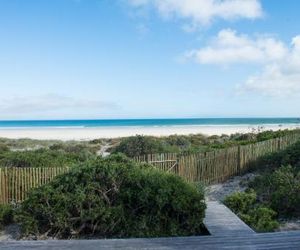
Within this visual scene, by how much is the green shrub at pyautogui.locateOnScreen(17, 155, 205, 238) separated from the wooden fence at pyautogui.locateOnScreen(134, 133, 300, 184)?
537cm

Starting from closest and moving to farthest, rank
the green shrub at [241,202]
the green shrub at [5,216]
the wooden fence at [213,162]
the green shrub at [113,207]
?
the green shrub at [113,207]
the green shrub at [5,216]
the green shrub at [241,202]
the wooden fence at [213,162]

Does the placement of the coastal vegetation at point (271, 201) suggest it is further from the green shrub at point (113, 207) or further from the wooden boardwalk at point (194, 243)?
the wooden boardwalk at point (194, 243)

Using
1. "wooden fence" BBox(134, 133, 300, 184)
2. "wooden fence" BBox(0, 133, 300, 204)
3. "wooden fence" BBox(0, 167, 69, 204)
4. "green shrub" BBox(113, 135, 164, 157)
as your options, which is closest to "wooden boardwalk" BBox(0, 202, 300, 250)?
"wooden fence" BBox(0, 133, 300, 204)

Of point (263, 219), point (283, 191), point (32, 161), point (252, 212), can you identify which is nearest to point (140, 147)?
point (32, 161)

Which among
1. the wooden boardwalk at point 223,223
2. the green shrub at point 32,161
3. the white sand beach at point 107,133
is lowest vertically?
the white sand beach at point 107,133

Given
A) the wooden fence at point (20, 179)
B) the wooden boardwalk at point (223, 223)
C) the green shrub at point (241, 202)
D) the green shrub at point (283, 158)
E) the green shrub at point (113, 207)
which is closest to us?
the wooden boardwalk at point (223, 223)

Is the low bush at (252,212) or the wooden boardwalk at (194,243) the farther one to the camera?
the low bush at (252,212)

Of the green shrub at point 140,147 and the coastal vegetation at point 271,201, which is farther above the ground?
the green shrub at point 140,147

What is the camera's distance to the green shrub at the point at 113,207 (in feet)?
27.4

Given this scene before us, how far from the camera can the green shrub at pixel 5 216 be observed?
9820 mm

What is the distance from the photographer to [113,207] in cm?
855

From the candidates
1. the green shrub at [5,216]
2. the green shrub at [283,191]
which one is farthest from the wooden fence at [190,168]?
the green shrub at [283,191]

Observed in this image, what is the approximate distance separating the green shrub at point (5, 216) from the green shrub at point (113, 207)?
1.20 meters

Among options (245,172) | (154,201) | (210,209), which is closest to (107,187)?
(154,201)
